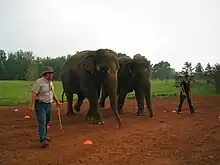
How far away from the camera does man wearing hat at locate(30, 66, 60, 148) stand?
8.48 metres

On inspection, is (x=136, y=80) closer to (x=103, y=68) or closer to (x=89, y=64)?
(x=89, y=64)

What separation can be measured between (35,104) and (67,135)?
6.05 feet

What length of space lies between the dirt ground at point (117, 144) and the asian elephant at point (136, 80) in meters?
2.63

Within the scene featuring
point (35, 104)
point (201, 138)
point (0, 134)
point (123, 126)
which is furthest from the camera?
point (123, 126)

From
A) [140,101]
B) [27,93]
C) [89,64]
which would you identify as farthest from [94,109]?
→ [27,93]

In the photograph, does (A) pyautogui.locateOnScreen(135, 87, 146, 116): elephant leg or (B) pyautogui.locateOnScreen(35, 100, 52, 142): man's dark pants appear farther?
(A) pyautogui.locateOnScreen(135, 87, 146, 116): elephant leg

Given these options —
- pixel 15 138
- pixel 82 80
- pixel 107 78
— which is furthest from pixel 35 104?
pixel 82 80

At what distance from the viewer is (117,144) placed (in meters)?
8.69

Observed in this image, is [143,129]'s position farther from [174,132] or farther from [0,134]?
[0,134]

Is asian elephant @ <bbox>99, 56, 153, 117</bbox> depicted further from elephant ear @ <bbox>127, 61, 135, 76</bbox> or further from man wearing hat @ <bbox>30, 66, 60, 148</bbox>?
man wearing hat @ <bbox>30, 66, 60, 148</bbox>

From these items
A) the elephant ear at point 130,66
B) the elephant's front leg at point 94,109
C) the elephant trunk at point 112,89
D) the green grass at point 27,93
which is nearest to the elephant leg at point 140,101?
the elephant ear at point 130,66

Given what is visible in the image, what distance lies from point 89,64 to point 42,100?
4.69 m

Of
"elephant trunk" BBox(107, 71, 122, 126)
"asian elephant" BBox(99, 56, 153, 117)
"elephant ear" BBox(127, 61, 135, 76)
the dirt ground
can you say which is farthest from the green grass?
the dirt ground

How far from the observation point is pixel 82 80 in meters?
13.3
